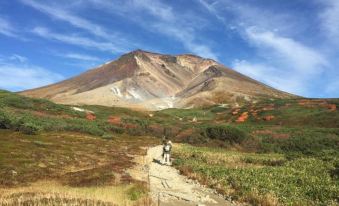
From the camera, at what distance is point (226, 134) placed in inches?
2862

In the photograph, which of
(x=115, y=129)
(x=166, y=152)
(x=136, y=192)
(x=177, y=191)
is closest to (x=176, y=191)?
(x=177, y=191)

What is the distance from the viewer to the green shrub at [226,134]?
70625 mm

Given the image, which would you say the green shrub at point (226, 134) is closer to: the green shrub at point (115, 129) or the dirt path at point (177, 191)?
the green shrub at point (115, 129)

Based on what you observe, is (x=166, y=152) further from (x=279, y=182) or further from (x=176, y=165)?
(x=279, y=182)

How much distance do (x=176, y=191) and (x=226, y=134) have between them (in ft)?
159

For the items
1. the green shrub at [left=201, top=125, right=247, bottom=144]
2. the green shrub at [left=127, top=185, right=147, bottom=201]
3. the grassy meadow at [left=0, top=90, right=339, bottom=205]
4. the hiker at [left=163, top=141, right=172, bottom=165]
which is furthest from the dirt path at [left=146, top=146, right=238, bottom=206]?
the green shrub at [left=201, top=125, right=247, bottom=144]

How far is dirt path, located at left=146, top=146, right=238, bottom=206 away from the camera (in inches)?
866

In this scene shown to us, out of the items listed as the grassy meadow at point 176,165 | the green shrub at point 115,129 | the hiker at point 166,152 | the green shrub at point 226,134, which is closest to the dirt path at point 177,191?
the grassy meadow at point 176,165

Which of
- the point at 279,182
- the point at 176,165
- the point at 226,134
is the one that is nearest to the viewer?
the point at 279,182

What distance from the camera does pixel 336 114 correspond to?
367 ft

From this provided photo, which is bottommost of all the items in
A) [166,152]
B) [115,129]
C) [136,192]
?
[136,192]

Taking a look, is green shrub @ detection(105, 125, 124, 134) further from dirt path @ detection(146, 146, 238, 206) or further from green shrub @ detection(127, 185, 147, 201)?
green shrub @ detection(127, 185, 147, 201)

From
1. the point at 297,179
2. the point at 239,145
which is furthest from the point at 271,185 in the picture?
the point at 239,145

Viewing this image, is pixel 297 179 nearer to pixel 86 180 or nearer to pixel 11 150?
pixel 86 180
